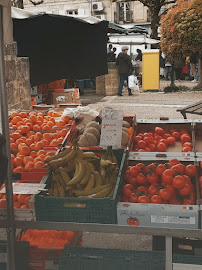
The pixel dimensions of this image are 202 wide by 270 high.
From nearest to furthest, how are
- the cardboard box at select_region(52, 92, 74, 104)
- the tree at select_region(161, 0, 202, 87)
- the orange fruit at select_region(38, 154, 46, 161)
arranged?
the orange fruit at select_region(38, 154, 46, 161) → the cardboard box at select_region(52, 92, 74, 104) → the tree at select_region(161, 0, 202, 87)

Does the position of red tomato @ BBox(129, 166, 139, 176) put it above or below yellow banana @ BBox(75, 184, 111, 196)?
above

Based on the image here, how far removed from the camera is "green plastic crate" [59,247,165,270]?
2.97 m

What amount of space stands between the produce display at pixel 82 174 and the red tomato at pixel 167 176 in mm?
406

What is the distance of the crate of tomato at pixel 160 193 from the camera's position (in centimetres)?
279

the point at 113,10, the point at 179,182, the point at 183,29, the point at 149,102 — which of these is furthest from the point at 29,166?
the point at 113,10

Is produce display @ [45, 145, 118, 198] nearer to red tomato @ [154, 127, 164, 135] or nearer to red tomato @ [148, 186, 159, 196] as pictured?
red tomato @ [148, 186, 159, 196]

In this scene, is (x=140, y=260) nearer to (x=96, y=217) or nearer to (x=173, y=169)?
(x=96, y=217)

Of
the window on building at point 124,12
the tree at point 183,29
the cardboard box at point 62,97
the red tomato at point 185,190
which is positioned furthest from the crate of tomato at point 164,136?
the window on building at point 124,12

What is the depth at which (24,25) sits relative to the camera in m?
9.09

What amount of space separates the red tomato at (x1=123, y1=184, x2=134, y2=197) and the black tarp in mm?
6221

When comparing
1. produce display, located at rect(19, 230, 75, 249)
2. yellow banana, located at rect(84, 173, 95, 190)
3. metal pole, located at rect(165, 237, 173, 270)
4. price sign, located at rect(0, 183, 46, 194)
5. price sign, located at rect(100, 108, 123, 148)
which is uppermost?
price sign, located at rect(100, 108, 123, 148)

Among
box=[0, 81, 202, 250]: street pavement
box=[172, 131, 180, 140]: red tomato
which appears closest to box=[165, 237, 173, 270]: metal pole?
box=[172, 131, 180, 140]: red tomato

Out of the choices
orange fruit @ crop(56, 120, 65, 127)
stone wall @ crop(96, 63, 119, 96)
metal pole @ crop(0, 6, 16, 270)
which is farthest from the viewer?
stone wall @ crop(96, 63, 119, 96)

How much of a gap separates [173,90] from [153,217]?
14931 mm
